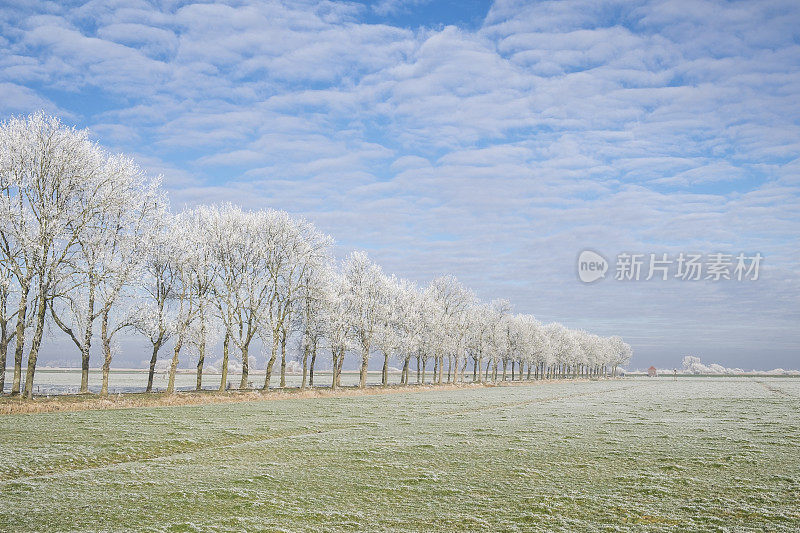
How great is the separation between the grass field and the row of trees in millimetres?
13619

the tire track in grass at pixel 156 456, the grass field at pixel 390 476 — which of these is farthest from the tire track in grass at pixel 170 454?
the grass field at pixel 390 476

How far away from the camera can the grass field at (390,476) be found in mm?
12258

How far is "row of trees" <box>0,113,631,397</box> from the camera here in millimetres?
39812

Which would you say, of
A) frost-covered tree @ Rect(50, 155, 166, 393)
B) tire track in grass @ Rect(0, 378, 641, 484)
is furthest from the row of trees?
tire track in grass @ Rect(0, 378, 641, 484)

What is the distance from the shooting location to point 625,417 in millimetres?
39375

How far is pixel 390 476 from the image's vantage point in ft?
55.5

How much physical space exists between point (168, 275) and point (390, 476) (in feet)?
146

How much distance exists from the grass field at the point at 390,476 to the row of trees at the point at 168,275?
44.7 ft

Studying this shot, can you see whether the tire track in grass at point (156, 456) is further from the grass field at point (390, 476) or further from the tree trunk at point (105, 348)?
the tree trunk at point (105, 348)

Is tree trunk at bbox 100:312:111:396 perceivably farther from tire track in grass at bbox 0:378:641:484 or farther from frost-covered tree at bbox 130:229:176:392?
tire track in grass at bbox 0:378:641:484

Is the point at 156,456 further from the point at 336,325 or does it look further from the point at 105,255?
the point at 336,325

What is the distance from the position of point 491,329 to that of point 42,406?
95.2 meters

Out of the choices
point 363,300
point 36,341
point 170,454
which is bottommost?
point 170,454

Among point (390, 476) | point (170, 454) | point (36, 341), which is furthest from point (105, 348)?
point (390, 476)
